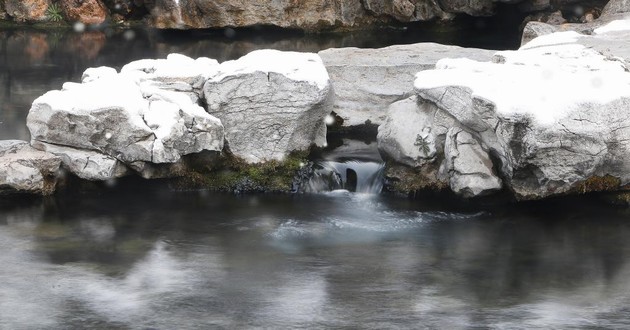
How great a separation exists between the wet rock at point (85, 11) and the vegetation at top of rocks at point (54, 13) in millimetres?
211

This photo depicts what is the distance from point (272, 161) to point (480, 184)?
12.8 ft

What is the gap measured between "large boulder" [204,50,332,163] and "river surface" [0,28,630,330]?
3.54 feet

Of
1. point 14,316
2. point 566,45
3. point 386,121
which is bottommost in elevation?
point 14,316

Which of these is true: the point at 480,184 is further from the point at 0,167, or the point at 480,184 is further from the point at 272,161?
the point at 0,167

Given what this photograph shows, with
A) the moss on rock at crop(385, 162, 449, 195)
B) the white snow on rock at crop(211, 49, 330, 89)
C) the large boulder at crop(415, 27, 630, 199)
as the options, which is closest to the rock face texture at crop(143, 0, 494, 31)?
the white snow on rock at crop(211, 49, 330, 89)

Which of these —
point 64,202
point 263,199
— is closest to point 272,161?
point 263,199

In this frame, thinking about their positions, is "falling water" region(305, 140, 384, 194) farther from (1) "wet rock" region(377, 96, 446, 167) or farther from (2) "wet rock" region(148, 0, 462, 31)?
(2) "wet rock" region(148, 0, 462, 31)

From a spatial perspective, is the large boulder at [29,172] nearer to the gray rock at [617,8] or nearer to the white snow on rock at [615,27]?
the white snow on rock at [615,27]

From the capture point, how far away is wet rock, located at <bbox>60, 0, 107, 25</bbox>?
35.4 m

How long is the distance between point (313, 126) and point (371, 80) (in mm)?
2304

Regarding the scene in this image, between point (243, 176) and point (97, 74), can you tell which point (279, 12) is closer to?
point (97, 74)

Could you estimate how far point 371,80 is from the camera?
64.9ft

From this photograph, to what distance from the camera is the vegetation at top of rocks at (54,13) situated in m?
35.5

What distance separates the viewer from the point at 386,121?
1795 centimetres
